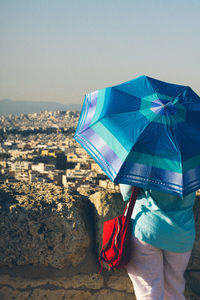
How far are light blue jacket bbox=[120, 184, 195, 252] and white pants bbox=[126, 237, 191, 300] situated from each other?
50 millimetres

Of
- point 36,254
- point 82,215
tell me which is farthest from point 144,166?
point 36,254

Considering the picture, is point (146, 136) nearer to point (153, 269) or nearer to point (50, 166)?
point (153, 269)

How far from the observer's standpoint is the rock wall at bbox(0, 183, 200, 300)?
87.6 inches

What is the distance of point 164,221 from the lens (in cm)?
183

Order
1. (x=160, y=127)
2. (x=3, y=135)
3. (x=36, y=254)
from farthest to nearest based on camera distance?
(x=3, y=135) < (x=36, y=254) < (x=160, y=127)

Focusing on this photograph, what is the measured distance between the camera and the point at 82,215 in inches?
93.0

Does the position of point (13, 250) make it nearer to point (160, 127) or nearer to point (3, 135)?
point (160, 127)

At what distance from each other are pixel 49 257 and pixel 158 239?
2.37ft

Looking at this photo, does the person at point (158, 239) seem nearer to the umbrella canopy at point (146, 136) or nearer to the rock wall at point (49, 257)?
the umbrella canopy at point (146, 136)

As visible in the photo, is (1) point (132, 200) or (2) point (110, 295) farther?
(2) point (110, 295)

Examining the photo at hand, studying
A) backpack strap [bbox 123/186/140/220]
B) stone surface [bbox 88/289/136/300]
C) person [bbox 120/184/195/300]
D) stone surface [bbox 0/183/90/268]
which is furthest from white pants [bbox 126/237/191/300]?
stone surface [bbox 0/183/90/268]

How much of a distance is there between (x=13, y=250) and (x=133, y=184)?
94 centimetres

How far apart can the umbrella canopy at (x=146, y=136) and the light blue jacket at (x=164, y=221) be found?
0.13 metres

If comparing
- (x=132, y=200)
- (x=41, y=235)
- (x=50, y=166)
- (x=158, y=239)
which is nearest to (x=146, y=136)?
(x=132, y=200)
